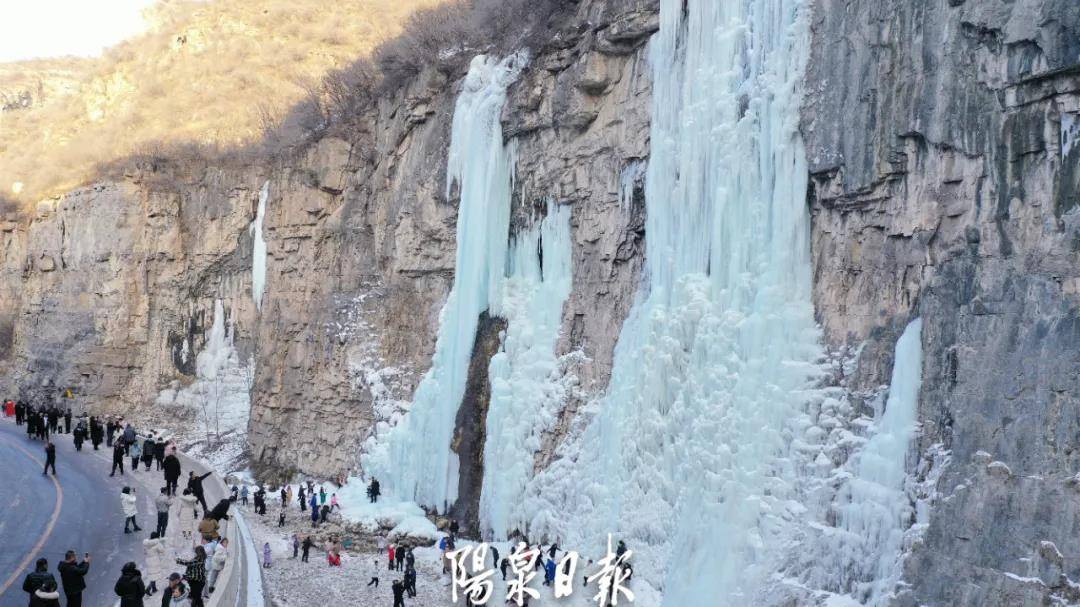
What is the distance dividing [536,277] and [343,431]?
860 cm

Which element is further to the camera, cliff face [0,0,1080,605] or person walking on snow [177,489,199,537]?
person walking on snow [177,489,199,537]

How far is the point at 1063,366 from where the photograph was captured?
10.7 m

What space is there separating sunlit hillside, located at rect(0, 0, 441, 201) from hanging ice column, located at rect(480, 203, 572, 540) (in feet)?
70.6

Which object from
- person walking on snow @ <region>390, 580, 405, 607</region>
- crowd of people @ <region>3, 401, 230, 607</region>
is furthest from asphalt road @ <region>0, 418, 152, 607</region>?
person walking on snow @ <region>390, 580, 405, 607</region>

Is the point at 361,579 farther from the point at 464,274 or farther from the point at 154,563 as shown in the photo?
the point at 464,274

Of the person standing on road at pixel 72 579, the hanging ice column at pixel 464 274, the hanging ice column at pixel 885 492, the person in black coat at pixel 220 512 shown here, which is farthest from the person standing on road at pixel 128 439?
the hanging ice column at pixel 885 492

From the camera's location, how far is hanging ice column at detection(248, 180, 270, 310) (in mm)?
33469

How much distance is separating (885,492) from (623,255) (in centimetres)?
798

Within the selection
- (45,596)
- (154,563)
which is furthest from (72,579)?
(154,563)

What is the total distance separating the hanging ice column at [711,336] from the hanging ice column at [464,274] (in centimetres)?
440

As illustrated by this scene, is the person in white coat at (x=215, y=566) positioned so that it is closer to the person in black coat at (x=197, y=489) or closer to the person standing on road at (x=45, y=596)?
the person standing on road at (x=45, y=596)

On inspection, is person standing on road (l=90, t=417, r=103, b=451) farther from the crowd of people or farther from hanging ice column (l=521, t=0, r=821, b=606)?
hanging ice column (l=521, t=0, r=821, b=606)

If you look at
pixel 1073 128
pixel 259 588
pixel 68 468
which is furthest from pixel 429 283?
pixel 1073 128

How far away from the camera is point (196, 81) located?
154 ft
